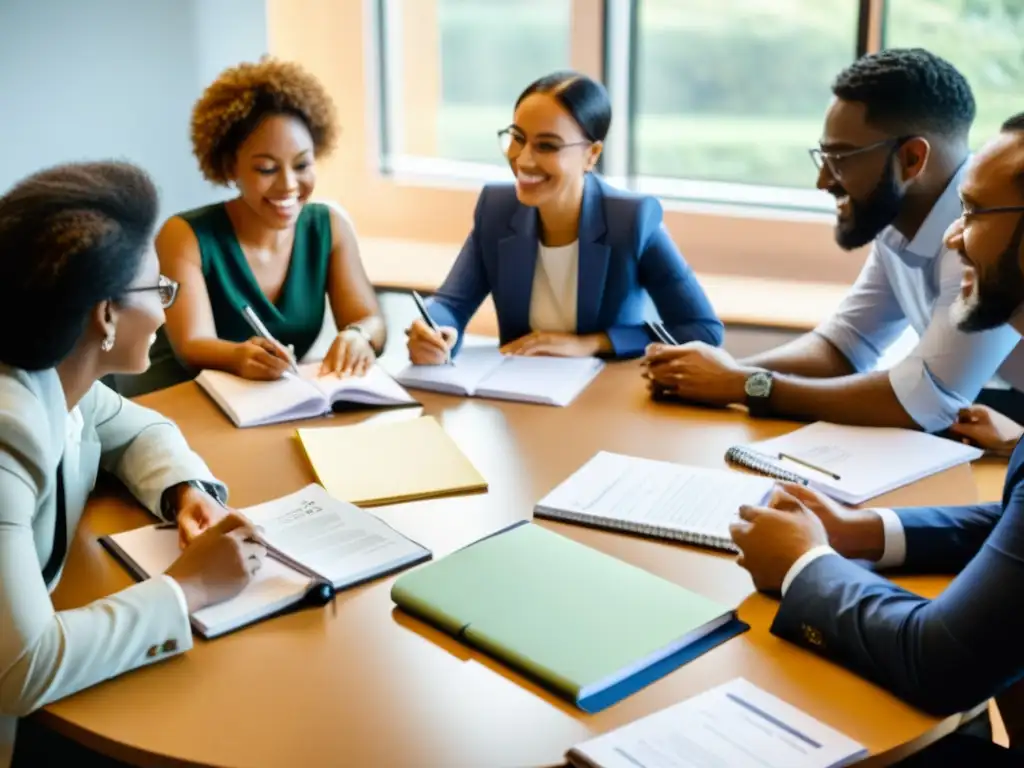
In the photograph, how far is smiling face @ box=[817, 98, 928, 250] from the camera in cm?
219

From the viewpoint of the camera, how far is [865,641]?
127 centimetres

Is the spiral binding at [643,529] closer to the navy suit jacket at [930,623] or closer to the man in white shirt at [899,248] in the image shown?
the navy suit jacket at [930,623]

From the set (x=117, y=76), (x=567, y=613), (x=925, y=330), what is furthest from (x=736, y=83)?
(x=567, y=613)

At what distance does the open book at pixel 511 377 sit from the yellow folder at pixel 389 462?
0.57 feet

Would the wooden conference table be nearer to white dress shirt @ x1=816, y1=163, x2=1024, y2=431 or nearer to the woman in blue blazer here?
white dress shirt @ x1=816, y1=163, x2=1024, y2=431

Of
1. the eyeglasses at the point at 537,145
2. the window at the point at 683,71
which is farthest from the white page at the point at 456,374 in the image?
the window at the point at 683,71

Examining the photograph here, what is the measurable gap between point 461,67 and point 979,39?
4.73 feet

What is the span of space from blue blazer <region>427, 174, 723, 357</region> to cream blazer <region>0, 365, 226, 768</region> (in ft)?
3.95

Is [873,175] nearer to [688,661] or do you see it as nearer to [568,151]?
[568,151]

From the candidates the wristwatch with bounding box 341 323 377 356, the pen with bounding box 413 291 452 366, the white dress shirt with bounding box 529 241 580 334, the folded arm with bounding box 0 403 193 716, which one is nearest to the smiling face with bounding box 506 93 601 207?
the white dress shirt with bounding box 529 241 580 334

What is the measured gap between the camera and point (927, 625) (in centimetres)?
123

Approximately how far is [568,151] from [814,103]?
102cm

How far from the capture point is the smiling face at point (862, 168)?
7.18ft

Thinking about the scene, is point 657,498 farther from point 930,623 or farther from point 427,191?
point 427,191
